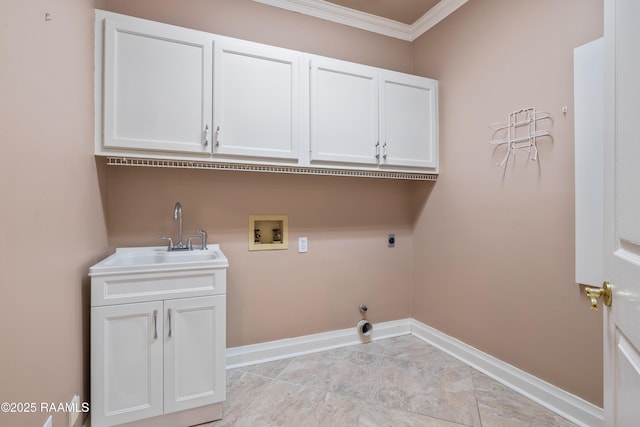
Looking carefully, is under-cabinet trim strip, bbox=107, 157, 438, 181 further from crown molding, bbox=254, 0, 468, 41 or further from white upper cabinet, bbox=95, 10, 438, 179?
crown molding, bbox=254, 0, 468, 41

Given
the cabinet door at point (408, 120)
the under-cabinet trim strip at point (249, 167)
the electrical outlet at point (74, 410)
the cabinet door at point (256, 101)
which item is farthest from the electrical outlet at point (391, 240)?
the electrical outlet at point (74, 410)

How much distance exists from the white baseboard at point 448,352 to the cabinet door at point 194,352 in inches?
→ 25.5

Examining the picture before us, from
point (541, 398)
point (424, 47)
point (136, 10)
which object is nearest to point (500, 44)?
point (424, 47)

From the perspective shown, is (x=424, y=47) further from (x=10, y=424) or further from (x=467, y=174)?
(x=10, y=424)

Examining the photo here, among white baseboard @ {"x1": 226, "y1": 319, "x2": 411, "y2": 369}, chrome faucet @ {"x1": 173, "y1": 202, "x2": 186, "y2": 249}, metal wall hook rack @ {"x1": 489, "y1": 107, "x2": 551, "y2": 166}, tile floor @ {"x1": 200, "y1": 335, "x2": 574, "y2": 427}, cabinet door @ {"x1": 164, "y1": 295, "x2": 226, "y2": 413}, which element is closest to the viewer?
cabinet door @ {"x1": 164, "y1": 295, "x2": 226, "y2": 413}

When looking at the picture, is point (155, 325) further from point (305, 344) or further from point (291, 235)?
point (305, 344)

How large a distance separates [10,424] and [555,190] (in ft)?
8.32

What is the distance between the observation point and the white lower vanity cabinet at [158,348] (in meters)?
1.52

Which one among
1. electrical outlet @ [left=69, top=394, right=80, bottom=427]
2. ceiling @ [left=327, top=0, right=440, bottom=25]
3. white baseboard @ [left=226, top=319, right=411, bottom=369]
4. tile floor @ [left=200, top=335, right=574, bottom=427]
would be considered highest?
ceiling @ [left=327, top=0, right=440, bottom=25]

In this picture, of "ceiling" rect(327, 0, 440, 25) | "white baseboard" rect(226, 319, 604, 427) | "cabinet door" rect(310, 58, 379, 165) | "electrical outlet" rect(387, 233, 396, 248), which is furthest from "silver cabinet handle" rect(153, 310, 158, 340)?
"ceiling" rect(327, 0, 440, 25)

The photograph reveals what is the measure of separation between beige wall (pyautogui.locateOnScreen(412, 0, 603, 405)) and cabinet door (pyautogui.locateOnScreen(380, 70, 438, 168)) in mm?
106

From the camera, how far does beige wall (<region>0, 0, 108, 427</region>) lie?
3.11 feet

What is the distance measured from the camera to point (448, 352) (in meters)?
2.53

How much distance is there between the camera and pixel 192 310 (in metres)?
1.66
